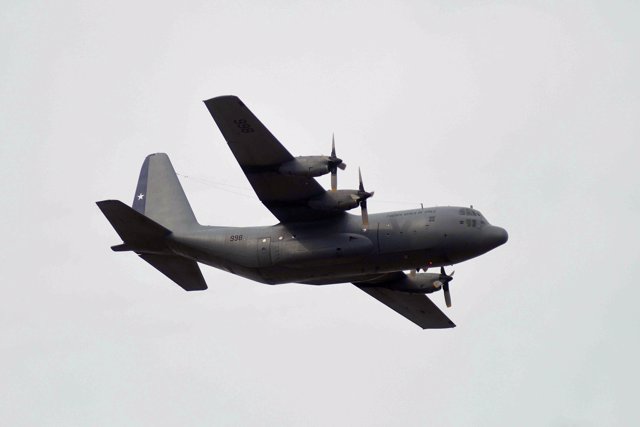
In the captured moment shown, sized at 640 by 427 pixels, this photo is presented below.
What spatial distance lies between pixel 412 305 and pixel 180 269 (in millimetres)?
9750

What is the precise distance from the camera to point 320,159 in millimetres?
42688

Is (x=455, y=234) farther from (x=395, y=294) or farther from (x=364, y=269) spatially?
(x=395, y=294)

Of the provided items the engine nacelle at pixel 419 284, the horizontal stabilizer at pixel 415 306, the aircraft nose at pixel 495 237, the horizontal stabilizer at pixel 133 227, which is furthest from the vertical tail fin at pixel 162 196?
the aircraft nose at pixel 495 237

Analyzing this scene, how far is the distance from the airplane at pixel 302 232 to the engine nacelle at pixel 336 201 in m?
0.04

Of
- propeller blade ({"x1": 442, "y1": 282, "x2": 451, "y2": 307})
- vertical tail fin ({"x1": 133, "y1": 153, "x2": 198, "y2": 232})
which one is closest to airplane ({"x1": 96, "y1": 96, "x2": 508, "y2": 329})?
vertical tail fin ({"x1": 133, "y1": 153, "x2": 198, "y2": 232})

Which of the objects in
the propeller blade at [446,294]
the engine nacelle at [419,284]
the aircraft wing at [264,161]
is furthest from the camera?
the propeller blade at [446,294]

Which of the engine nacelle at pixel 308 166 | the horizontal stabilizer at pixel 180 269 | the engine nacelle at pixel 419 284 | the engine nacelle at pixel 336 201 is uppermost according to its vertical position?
the engine nacelle at pixel 308 166

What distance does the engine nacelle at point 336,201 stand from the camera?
1727 inches

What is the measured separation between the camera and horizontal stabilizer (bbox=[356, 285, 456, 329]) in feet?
165

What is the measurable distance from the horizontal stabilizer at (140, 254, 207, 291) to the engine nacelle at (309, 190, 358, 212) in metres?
6.35

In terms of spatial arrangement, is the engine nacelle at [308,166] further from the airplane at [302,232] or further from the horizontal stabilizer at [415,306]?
the horizontal stabilizer at [415,306]

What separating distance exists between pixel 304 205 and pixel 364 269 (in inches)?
125

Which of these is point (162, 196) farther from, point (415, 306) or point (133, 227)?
point (415, 306)

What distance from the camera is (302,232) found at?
44812 mm
